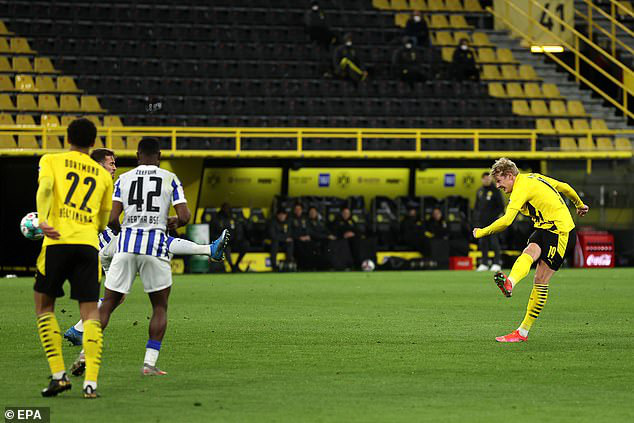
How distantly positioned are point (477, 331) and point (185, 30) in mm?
23298

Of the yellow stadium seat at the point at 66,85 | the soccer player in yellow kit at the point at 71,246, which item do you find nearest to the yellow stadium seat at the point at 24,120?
the yellow stadium seat at the point at 66,85

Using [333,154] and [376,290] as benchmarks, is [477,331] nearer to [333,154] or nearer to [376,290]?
[376,290]

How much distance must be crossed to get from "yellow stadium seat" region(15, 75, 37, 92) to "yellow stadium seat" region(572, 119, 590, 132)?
1599 cm

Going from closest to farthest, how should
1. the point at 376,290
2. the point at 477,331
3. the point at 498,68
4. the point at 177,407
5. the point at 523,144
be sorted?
the point at 177,407, the point at 477,331, the point at 376,290, the point at 523,144, the point at 498,68

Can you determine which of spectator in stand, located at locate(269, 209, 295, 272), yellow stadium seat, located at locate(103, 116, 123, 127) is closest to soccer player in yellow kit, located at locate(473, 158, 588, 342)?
spectator in stand, located at locate(269, 209, 295, 272)

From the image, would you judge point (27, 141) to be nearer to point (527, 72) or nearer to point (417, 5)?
point (417, 5)

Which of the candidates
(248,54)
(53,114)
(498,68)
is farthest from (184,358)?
(498,68)

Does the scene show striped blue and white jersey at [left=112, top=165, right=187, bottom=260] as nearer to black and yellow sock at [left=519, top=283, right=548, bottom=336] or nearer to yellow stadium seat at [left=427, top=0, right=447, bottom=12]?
black and yellow sock at [left=519, top=283, right=548, bottom=336]

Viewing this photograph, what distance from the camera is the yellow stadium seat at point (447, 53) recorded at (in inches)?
1405

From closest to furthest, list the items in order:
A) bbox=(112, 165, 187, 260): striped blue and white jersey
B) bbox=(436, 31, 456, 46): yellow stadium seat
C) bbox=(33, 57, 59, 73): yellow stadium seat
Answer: bbox=(112, 165, 187, 260): striped blue and white jersey < bbox=(33, 57, 59, 73): yellow stadium seat < bbox=(436, 31, 456, 46): yellow stadium seat

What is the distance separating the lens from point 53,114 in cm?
2986

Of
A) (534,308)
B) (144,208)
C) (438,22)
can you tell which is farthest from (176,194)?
(438,22)

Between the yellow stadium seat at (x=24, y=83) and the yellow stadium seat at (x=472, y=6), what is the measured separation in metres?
15.6

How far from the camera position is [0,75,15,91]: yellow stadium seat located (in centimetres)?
3008
